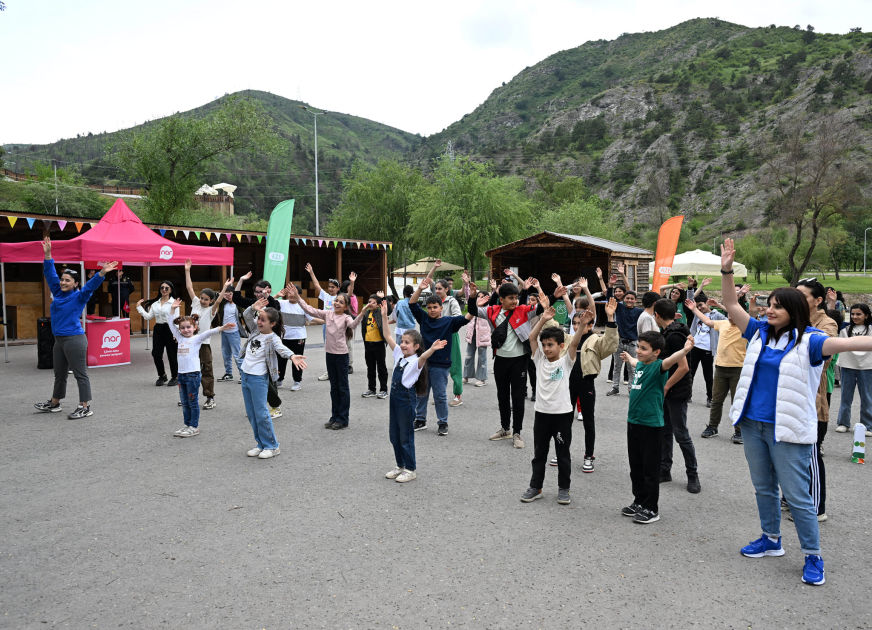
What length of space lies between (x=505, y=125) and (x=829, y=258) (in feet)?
355

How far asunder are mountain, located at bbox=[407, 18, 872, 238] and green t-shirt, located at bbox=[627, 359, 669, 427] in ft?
253

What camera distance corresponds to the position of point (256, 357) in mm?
6090

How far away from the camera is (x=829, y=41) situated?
108562mm

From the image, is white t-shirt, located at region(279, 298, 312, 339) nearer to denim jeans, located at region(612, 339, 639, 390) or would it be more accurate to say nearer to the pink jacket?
the pink jacket

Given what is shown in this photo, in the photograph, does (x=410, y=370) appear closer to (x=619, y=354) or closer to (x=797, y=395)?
(x=797, y=395)

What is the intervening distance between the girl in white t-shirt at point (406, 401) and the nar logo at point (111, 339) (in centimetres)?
915

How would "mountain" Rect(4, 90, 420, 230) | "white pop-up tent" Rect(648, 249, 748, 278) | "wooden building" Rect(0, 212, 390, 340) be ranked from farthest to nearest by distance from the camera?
"mountain" Rect(4, 90, 420, 230), "white pop-up tent" Rect(648, 249, 748, 278), "wooden building" Rect(0, 212, 390, 340)

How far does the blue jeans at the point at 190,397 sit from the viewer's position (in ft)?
22.2

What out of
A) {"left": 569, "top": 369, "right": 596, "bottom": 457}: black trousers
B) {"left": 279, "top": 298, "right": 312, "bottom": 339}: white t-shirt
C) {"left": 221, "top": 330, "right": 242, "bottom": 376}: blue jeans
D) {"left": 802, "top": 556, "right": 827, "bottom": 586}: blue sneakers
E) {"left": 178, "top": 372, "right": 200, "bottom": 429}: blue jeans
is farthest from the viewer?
{"left": 221, "top": 330, "right": 242, "bottom": 376}: blue jeans

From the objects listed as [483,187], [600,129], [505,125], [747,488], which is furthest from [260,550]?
[505,125]

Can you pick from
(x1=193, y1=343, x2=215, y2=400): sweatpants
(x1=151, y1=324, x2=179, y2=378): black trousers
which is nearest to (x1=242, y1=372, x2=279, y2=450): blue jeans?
(x1=193, y1=343, x2=215, y2=400): sweatpants

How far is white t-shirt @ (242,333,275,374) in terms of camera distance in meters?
6.02

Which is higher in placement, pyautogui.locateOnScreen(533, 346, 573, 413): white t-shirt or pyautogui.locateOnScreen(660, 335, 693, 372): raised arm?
pyautogui.locateOnScreen(660, 335, 693, 372): raised arm

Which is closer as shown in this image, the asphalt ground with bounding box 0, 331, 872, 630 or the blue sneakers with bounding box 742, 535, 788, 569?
the asphalt ground with bounding box 0, 331, 872, 630
